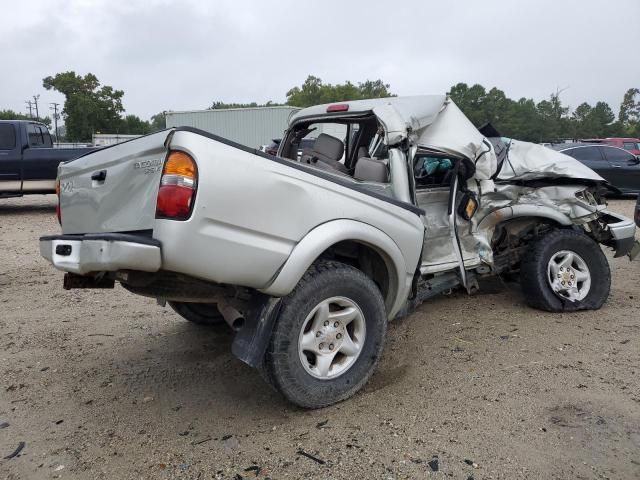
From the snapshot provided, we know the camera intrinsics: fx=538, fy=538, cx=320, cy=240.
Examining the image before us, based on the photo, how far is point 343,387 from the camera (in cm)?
322

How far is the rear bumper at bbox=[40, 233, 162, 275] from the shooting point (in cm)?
254

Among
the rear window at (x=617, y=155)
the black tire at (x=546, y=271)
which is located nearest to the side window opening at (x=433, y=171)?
the black tire at (x=546, y=271)

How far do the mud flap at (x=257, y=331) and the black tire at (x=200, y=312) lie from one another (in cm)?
148

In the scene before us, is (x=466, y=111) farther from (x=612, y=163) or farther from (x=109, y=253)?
(x=109, y=253)

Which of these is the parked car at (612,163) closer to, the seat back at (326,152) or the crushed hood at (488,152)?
the crushed hood at (488,152)

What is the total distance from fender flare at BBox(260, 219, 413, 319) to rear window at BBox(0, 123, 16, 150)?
1116cm

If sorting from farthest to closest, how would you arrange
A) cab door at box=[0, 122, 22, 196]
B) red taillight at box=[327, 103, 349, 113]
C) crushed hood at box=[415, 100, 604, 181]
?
cab door at box=[0, 122, 22, 196]
red taillight at box=[327, 103, 349, 113]
crushed hood at box=[415, 100, 604, 181]

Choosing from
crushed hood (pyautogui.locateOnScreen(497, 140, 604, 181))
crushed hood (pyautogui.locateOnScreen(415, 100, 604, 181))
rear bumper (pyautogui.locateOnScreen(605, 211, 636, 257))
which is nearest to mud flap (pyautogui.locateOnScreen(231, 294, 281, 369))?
crushed hood (pyautogui.locateOnScreen(415, 100, 604, 181))

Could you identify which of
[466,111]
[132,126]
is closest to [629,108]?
[466,111]

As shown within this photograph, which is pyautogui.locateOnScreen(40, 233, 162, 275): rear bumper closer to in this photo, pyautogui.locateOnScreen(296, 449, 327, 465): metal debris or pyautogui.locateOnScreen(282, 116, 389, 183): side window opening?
pyautogui.locateOnScreen(296, 449, 327, 465): metal debris

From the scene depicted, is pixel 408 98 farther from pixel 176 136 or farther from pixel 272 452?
pixel 272 452

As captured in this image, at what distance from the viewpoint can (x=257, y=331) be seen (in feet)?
9.62

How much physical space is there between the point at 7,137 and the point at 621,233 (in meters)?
12.0

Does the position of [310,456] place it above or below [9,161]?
below
